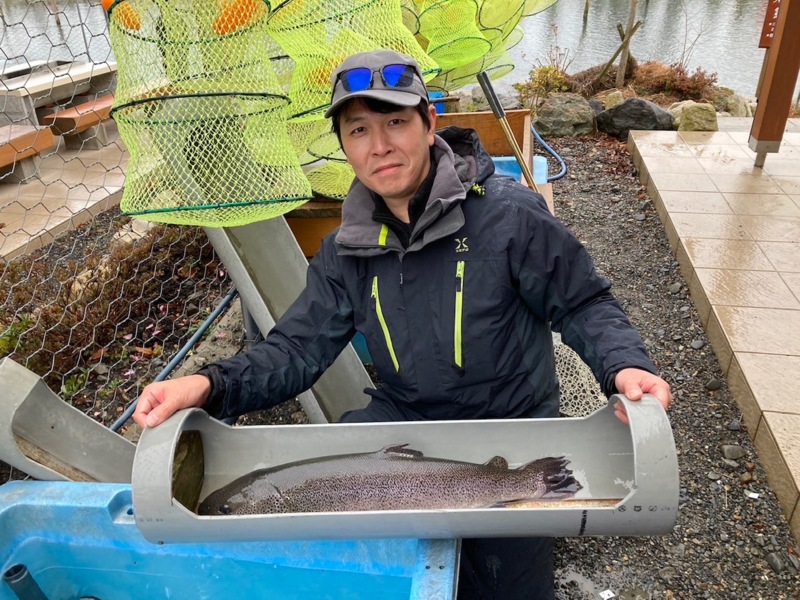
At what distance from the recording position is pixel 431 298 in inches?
77.5

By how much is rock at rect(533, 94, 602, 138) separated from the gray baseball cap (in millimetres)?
6162

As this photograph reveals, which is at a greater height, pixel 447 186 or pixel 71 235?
pixel 447 186

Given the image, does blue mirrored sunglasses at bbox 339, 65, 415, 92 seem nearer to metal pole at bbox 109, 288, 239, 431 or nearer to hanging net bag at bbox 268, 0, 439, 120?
hanging net bag at bbox 268, 0, 439, 120

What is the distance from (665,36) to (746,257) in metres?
14.6

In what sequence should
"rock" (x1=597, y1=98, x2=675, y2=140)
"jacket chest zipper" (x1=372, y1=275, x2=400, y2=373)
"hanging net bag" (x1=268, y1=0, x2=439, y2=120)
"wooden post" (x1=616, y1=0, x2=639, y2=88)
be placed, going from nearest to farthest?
1. "jacket chest zipper" (x1=372, y1=275, x2=400, y2=373)
2. "hanging net bag" (x1=268, y1=0, x2=439, y2=120)
3. "rock" (x1=597, y1=98, x2=675, y2=140)
4. "wooden post" (x1=616, y1=0, x2=639, y2=88)

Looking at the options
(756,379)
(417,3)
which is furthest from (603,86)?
(756,379)

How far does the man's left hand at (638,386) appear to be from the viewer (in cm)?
148

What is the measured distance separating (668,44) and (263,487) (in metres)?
16.7

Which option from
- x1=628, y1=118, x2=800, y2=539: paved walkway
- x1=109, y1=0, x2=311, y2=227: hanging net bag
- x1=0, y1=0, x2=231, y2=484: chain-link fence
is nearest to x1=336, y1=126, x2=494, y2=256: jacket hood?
x1=109, y1=0, x2=311, y2=227: hanging net bag

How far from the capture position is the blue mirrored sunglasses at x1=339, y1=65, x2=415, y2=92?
183 centimetres

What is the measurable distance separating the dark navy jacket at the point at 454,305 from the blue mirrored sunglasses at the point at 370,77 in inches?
10.8

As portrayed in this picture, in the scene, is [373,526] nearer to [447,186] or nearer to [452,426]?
[452,426]

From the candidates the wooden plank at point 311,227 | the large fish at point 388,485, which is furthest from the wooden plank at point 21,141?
the large fish at point 388,485

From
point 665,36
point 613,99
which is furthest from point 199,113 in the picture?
point 665,36
